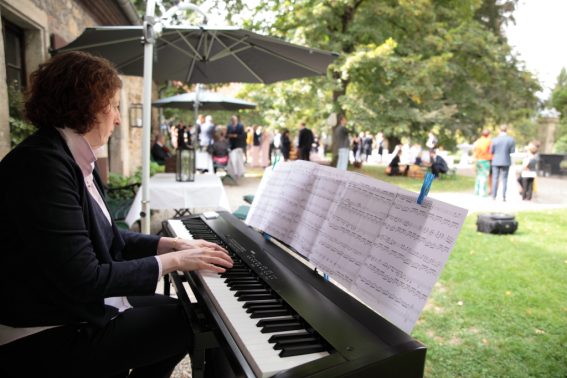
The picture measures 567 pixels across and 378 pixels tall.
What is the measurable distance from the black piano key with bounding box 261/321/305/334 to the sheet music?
0.79 ft

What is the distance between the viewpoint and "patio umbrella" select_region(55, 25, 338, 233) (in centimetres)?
364

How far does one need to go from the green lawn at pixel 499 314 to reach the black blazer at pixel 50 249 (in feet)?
6.84

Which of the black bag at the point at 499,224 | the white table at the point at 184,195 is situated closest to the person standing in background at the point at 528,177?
the black bag at the point at 499,224

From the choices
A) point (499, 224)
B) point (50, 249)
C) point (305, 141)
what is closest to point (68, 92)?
point (50, 249)

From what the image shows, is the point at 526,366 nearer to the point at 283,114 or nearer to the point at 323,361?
the point at 323,361

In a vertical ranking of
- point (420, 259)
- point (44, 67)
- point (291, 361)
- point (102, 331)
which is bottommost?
point (102, 331)

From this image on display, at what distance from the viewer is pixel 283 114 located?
13266 mm

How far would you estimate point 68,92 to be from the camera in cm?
130

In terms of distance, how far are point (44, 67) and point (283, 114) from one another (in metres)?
12.1

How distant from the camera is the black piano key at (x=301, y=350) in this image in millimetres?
1007

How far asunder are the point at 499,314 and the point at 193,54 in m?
4.52

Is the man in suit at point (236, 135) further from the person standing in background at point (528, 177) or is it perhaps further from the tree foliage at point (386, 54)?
the person standing in background at point (528, 177)

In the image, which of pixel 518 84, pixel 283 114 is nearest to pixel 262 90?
pixel 283 114

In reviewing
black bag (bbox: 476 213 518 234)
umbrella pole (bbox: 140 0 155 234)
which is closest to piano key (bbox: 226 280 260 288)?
umbrella pole (bbox: 140 0 155 234)
